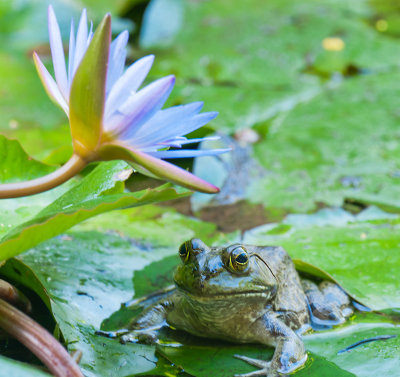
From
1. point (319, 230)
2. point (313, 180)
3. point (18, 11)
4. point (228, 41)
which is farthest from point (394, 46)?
point (18, 11)

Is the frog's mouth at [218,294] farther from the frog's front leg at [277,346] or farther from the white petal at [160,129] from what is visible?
the white petal at [160,129]

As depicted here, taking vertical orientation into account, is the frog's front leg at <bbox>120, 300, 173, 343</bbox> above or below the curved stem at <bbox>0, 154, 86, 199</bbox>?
below

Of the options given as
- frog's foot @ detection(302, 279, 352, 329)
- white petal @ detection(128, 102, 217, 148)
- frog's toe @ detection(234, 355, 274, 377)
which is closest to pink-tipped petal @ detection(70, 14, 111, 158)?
white petal @ detection(128, 102, 217, 148)

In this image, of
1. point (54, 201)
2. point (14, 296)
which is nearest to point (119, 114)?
point (54, 201)

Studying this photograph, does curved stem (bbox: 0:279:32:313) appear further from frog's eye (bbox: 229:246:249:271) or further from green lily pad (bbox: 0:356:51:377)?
frog's eye (bbox: 229:246:249:271)

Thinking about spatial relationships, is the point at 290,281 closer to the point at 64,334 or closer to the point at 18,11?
the point at 64,334

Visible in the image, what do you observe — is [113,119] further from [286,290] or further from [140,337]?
[286,290]

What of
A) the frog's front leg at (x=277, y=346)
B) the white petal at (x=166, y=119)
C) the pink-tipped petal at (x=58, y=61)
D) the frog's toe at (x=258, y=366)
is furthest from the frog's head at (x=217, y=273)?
the pink-tipped petal at (x=58, y=61)

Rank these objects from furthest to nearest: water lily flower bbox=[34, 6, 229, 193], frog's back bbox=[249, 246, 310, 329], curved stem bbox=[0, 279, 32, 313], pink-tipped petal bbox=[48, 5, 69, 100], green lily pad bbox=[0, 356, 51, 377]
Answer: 1. frog's back bbox=[249, 246, 310, 329]
2. curved stem bbox=[0, 279, 32, 313]
3. pink-tipped petal bbox=[48, 5, 69, 100]
4. water lily flower bbox=[34, 6, 229, 193]
5. green lily pad bbox=[0, 356, 51, 377]
